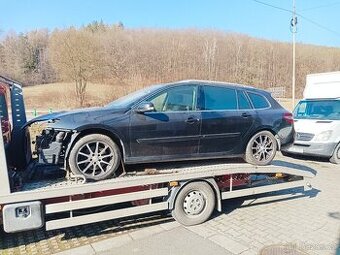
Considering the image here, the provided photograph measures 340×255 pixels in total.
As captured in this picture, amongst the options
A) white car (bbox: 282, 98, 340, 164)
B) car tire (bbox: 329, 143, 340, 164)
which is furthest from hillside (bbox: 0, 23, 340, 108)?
car tire (bbox: 329, 143, 340, 164)

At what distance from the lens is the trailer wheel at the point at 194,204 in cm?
486

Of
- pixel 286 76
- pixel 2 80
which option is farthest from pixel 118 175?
pixel 286 76

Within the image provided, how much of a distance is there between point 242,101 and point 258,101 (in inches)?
16.2

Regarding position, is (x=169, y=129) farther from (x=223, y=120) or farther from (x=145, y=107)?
(x=223, y=120)

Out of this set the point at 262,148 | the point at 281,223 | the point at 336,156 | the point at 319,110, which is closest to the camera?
the point at 281,223

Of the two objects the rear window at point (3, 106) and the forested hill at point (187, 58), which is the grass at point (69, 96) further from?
the rear window at point (3, 106)

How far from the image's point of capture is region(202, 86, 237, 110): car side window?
17.2 ft

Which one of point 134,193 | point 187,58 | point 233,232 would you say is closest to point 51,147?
point 134,193

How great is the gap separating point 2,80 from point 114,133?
1917 mm

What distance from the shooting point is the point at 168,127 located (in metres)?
4.79

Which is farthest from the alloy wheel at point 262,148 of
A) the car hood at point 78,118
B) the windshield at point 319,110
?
the windshield at point 319,110

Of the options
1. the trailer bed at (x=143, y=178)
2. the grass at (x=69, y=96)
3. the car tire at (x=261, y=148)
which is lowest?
the trailer bed at (x=143, y=178)

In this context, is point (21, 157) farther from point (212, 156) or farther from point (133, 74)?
point (133, 74)

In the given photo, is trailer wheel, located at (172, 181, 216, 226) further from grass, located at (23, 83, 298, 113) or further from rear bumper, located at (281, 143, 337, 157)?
grass, located at (23, 83, 298, 113)
